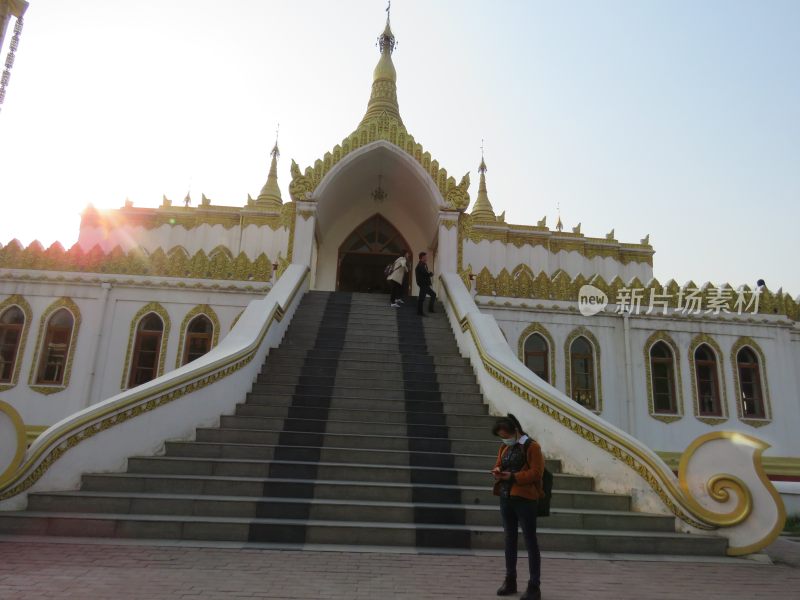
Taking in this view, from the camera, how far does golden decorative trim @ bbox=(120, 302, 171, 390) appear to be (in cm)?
1374

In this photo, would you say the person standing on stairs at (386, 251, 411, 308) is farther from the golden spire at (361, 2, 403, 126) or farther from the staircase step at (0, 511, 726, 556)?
the golden spire at (361, 2, 403, 126)

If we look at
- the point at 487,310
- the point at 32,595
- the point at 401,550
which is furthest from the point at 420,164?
the point at 32,595

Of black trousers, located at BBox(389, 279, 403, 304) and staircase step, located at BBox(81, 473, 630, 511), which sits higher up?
black trousers, located at BBox(389, 279, 403, 304)

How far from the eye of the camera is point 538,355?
14.6 metres

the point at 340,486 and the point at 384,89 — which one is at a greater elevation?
the point at 384,89

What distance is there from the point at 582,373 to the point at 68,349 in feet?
41.4

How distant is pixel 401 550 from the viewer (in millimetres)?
5801

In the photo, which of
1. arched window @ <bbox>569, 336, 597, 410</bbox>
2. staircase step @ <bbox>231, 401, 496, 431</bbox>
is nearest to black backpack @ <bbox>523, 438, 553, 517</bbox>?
staircase step @ <bbox>231, 401, 496, 431</bbox>

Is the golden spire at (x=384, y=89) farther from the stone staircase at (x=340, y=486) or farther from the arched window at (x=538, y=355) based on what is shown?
the stone staircase at (x=340, y=486)

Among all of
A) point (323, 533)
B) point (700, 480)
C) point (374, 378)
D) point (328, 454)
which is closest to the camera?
point (323, 533)

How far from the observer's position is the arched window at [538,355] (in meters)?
14.5

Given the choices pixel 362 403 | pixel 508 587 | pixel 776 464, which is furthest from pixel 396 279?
pixel 776 464

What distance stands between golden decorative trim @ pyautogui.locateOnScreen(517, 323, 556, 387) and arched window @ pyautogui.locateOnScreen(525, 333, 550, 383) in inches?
2.2

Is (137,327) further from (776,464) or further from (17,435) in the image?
(776,464)
